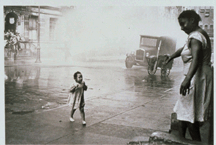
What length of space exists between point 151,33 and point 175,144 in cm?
228

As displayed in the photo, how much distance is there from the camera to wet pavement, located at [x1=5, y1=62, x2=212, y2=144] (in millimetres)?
3535

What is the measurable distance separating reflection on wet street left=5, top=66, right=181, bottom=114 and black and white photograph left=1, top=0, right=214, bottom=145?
0.02m

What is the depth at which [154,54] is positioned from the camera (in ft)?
17.7

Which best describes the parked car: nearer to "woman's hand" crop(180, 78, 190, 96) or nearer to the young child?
the young child

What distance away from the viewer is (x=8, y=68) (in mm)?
4590

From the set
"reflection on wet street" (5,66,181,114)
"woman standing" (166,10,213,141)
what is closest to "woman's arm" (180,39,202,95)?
"woman standing" (166,10,213,141)

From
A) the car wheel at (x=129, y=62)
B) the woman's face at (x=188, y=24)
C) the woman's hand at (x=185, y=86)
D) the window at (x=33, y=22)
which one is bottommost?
the woman's hand at (x=185, y=86)

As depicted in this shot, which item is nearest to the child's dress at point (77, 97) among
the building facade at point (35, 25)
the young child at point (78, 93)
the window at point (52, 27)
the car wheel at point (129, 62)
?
the young child at point (78, 93)

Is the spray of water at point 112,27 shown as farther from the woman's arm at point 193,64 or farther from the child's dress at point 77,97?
the woman's arm at point 193,64

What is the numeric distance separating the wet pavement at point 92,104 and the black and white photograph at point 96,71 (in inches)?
0.6

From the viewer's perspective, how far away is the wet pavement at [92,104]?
3.54 meters

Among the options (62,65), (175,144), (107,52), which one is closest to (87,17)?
(107,52)

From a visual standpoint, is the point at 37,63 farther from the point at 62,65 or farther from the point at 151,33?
the point at 151,33

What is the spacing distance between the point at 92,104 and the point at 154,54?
169 cm
